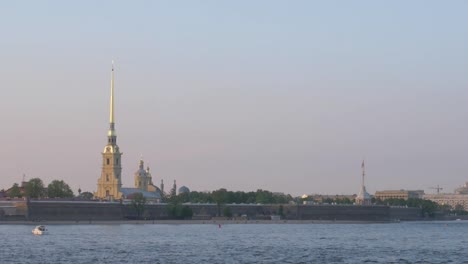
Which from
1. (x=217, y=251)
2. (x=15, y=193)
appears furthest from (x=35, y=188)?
(x=217, y=251)

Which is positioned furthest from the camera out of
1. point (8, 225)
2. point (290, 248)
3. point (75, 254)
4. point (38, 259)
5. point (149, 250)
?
point (8, 225)

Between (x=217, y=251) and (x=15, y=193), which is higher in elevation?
(x=15, y=193)

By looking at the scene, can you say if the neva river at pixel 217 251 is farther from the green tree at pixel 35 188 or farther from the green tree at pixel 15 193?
the green tree at pixel 15 193

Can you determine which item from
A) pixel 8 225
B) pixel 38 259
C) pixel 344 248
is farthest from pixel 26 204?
pixel 38 259

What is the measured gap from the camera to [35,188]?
191125 mm

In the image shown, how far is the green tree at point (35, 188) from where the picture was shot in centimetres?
18936

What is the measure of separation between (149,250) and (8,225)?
8055 centimetres

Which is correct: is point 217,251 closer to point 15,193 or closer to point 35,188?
point 35,188

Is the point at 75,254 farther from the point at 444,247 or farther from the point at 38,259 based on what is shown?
the point at 444,247

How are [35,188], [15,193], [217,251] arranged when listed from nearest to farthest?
[217,251]
[35,188]
[15,193]

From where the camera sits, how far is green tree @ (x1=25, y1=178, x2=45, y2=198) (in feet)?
621

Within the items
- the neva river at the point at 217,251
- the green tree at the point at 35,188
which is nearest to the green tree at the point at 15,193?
the green tree at the point at 35,188

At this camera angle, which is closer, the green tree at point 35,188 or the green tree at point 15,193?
the green tree at point 35,188

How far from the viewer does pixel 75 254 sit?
3243 inches
